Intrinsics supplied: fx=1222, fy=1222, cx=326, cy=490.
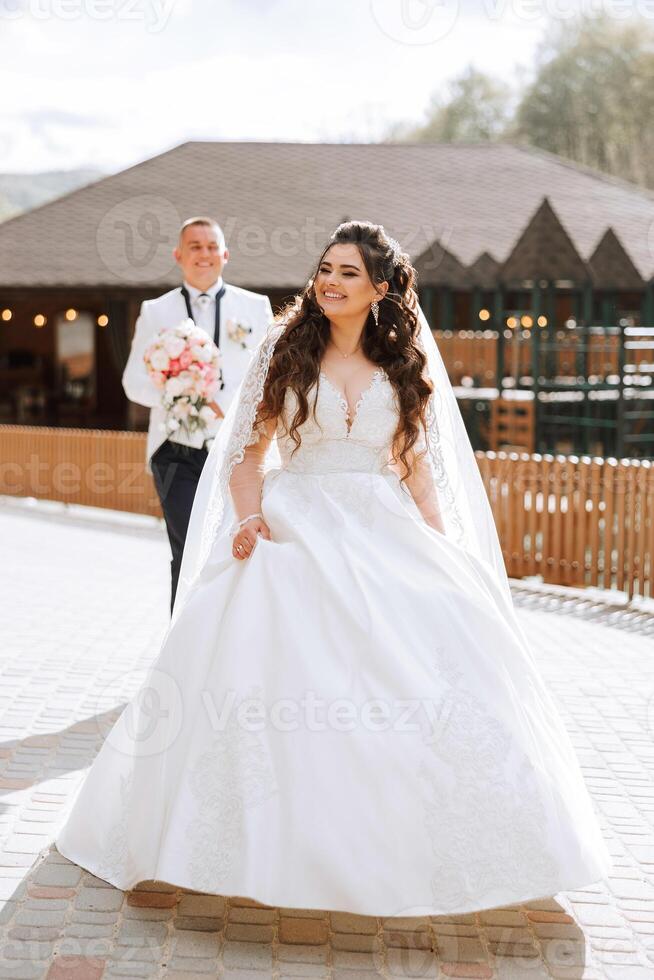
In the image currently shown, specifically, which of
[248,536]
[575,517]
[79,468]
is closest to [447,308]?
[79,468]

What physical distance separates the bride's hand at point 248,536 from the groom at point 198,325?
2.25 metres

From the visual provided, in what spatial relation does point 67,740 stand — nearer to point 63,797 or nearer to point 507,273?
point 63,797

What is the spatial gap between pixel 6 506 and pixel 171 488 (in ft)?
40.0

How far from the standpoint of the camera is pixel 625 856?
15.8ft

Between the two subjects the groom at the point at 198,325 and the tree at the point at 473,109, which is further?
the tree at the point at 473,109

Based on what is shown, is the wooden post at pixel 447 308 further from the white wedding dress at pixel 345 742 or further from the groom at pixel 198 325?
the white wedding dress at pixel 345 742

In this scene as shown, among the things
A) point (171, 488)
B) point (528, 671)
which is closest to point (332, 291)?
point (528, 671)

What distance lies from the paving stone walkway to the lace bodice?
1.60 m

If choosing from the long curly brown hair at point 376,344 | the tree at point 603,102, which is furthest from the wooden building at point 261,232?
the tree at point 603,102

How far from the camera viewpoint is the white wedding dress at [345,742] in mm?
3738

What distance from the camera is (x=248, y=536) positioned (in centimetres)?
435

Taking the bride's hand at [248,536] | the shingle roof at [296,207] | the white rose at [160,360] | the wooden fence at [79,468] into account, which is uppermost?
the shingle roof at [296,207]

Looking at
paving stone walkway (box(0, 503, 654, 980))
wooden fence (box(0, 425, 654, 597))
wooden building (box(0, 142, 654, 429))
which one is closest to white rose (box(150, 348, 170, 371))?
paving stone walkway (box(0, 503, 654, 980))

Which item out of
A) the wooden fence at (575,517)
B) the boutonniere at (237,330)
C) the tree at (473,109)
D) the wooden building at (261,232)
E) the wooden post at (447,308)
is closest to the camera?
the boutonniere at (237,330)
